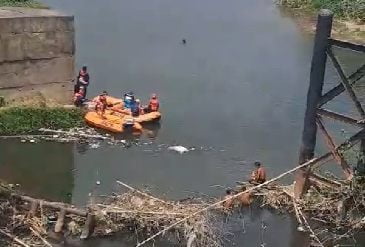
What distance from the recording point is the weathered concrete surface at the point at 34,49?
22109 millimetres

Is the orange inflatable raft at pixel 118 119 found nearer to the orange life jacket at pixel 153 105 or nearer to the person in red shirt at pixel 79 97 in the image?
the orange life jacket at pixel 153 105

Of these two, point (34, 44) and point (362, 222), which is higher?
point (34, 44)

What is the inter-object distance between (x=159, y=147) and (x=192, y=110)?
3671 millimetres

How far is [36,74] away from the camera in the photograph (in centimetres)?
2288

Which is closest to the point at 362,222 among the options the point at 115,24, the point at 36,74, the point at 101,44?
the point at 36,74

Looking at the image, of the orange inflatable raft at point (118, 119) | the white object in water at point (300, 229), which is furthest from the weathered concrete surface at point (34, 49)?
the white object in water at point (300, 229)

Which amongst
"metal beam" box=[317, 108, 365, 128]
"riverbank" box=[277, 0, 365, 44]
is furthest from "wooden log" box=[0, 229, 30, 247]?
"riverbank" box=[277, 0, 365, 44]

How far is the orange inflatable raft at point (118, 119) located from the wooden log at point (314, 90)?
6.99m

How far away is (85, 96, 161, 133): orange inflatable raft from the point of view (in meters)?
21.8

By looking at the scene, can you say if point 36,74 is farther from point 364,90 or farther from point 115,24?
point 115,24

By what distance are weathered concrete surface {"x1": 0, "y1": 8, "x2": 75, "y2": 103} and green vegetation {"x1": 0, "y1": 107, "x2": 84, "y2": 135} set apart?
1059 mm

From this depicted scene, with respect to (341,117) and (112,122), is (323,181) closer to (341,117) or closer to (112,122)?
(341,117)

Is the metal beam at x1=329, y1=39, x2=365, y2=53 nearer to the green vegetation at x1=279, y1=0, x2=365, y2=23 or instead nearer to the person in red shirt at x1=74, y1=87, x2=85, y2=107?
the person in red shirt at x1=74, y1=87, x2=85, y2=107

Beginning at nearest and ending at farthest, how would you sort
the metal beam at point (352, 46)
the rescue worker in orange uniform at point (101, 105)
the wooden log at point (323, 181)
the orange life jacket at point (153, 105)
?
the metal beam at point (352, 46) → the wooden log at point (323, 181) → the rescue worker in orange uniform at point (101, 105) → the orange life jacket at point (153, 105)
